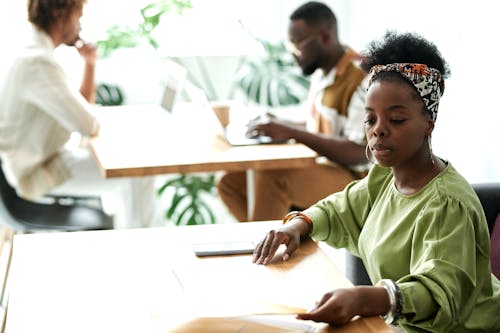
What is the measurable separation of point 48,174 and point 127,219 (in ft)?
1.97

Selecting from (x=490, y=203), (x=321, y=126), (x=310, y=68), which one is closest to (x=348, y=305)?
(x=490, y=203)

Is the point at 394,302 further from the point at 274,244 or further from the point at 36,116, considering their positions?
the point at 36,116

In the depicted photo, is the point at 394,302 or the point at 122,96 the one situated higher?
the point at 394,302

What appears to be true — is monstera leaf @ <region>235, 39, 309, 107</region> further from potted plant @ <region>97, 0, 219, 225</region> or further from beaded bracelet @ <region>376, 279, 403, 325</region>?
beaded bracelet @ <region>376, 279, 403, 325</region>

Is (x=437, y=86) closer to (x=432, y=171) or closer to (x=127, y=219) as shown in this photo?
(x=432, y=171)

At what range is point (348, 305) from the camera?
4.60 ft

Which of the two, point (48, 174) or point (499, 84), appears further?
point (48, 174)

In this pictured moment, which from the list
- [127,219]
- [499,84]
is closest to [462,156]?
[499,84]

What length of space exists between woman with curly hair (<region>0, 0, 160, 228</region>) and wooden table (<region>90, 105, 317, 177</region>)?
0.17m

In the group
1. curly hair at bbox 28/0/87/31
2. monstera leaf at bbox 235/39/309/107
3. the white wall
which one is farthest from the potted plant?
curly hair at bbox 28/0/87/31

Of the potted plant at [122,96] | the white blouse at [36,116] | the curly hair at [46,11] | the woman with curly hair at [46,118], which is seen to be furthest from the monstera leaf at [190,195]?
the curly hair at [46,11]

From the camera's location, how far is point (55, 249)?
1904mm

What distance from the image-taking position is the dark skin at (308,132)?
3211mm

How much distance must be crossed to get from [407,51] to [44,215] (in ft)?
6.73
